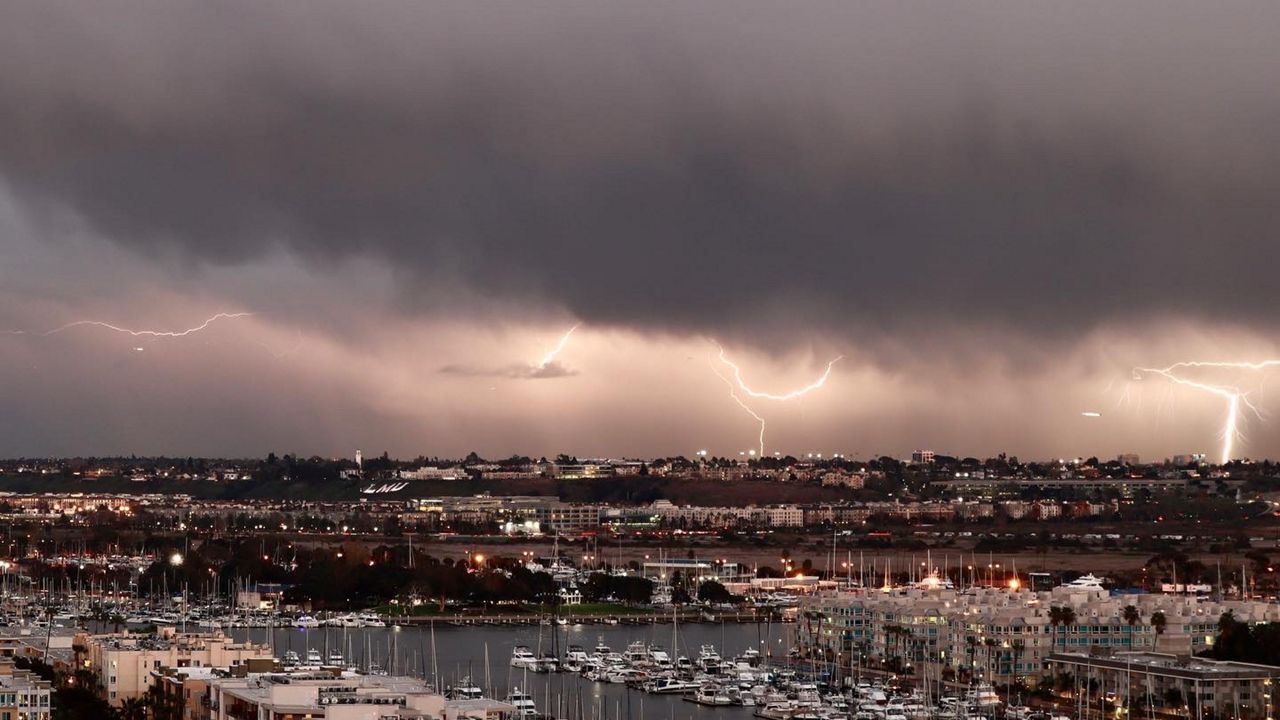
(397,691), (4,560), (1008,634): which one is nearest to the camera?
(397,691)

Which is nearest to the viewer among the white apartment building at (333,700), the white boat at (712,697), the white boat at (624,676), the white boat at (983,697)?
the white apartment building at (333,700)

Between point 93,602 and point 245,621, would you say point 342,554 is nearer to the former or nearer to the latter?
point 93,602

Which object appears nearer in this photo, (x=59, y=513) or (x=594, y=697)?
(x=594, y=697)

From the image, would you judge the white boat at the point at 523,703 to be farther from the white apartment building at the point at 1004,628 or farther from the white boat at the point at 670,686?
the white apartment building at the point at 1004,628

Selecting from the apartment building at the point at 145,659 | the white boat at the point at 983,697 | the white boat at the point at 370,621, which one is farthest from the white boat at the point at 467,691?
the white boat at the point at 370,621

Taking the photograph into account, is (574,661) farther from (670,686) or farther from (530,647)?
(530,647)

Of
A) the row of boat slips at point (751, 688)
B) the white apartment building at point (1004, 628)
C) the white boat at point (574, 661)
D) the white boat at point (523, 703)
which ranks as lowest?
the row of boat slips at point (751, 688)

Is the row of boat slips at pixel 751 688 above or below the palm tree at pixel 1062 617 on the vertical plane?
below

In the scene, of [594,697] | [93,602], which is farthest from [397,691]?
[93,602]
